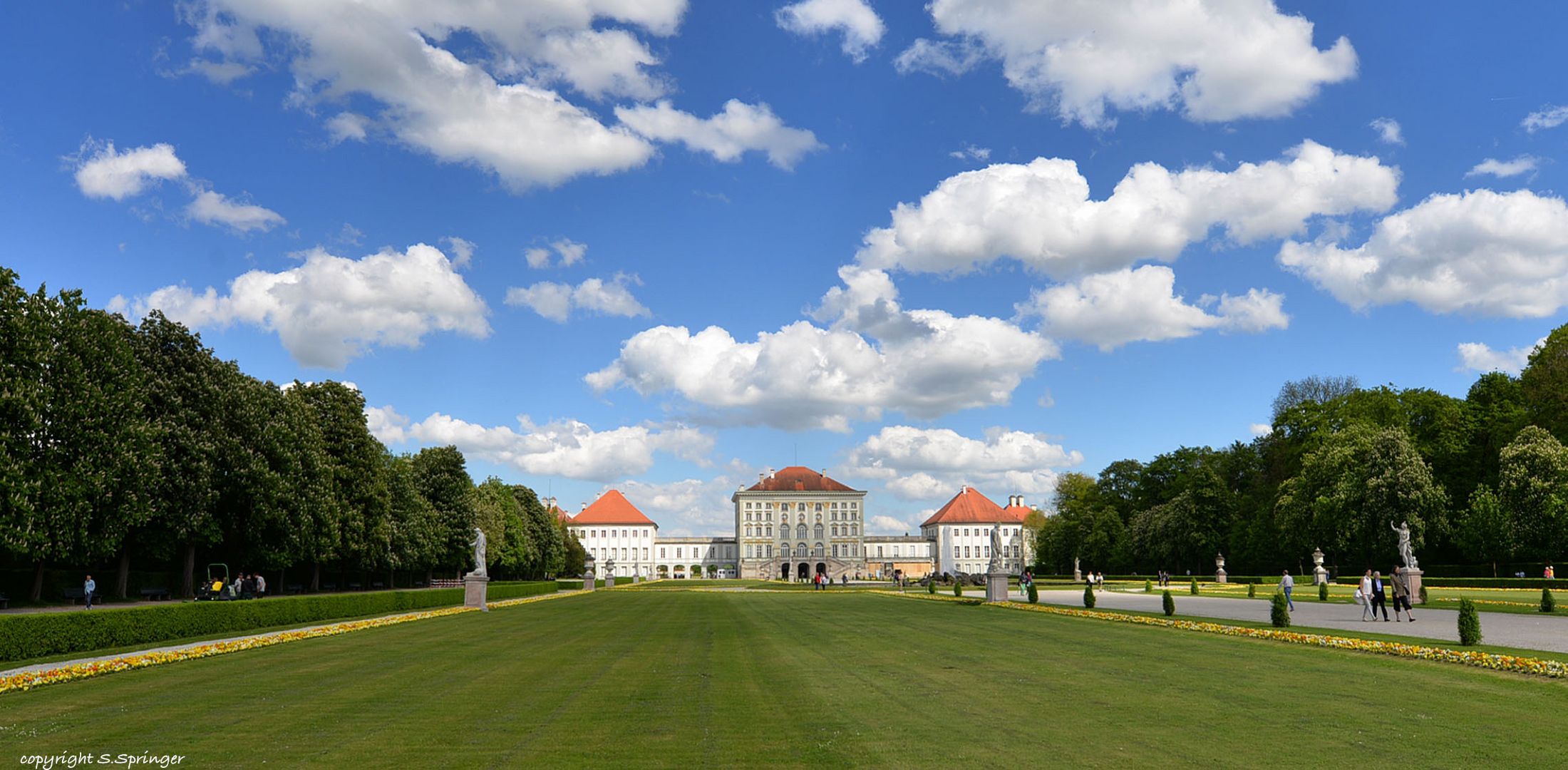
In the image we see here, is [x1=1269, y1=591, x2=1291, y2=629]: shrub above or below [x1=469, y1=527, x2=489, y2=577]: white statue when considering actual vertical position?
below

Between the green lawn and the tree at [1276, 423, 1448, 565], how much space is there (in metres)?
43.6

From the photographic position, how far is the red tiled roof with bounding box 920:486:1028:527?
162m

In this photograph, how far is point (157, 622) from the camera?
73.5ft

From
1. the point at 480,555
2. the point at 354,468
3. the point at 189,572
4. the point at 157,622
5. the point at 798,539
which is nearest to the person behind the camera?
the point at 157,622

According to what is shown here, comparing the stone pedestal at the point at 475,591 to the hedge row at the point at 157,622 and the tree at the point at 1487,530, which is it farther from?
the tree at the point at 1487,530

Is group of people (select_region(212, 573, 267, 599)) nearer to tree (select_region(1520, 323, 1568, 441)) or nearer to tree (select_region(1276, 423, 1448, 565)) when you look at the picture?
tree (select_region(1276, 423, 1448, 565))

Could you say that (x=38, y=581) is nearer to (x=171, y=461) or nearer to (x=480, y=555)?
(x=171, y=461)

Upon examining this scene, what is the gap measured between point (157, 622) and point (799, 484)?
136 metres

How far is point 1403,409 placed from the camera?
66.1m

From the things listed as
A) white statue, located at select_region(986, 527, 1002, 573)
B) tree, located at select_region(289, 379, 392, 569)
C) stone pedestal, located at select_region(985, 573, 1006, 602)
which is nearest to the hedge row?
tree, located at select_region(289, 379, 392, 569)

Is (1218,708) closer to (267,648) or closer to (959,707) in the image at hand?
(959,707)

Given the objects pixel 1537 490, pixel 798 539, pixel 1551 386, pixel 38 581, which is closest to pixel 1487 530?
pixel 1537 490

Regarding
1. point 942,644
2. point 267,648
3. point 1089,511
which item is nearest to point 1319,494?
point 1089,511

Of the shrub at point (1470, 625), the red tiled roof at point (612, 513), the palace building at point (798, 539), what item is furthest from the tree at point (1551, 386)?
the red tiled roof at point (612, 513)
